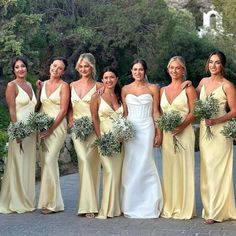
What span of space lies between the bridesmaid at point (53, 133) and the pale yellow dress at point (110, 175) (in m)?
0.63

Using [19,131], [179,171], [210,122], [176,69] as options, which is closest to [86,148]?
[19,131]

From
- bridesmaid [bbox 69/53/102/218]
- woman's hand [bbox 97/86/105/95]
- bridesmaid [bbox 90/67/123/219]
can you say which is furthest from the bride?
bridesmaid [bbox 69/53/102/218]

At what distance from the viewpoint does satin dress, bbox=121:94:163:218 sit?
8.25 m

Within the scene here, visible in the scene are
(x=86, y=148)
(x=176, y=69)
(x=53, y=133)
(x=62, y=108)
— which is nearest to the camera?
(x=176, y=69)

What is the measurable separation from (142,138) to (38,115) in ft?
5.13

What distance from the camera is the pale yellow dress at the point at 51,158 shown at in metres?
8.52

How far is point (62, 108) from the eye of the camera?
847 cm

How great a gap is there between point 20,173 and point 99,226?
1.70 meters

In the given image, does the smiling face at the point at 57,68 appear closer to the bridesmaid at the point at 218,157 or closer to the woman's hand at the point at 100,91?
the woman's hand at the point at 100,91

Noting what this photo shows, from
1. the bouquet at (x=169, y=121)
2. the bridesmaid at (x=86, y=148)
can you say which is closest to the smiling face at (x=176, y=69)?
the bouquet at (x=169, y=121)

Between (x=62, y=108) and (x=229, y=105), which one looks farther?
(x=62, y=108)

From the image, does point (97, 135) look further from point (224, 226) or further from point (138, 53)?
point (138, 53)

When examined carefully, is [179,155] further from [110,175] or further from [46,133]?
[46,133]

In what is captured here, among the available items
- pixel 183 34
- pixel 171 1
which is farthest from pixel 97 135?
pixel 171 1
